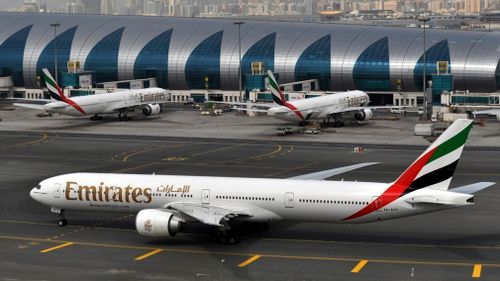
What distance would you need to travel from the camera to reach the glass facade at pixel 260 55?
569ft

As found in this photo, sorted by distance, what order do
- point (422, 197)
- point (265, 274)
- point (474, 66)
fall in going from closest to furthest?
point (265, 274) < point (422, 197) < point (474, 66)

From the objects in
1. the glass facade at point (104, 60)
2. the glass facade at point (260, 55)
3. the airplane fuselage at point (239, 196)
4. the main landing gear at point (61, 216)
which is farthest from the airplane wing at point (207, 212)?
the glass facade at point (104, 60)

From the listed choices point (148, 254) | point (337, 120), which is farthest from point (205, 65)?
point (148, 254)

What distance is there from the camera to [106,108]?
14525cm

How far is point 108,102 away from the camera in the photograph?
14550 centimetres

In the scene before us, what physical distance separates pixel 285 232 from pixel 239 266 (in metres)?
9.36

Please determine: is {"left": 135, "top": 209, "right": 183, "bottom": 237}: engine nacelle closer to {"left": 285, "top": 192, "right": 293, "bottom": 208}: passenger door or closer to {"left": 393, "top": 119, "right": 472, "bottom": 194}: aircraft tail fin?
{"left": 285, "top": 192, "right": 293, "bottom": 208}: passenger door

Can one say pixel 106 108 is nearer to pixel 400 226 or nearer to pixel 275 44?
pixel 275 44

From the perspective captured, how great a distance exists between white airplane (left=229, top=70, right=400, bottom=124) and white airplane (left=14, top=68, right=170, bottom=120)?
17245 millimetres

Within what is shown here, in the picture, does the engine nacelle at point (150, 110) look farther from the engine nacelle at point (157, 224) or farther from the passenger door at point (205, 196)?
the engine nacelle at point (157, 224)

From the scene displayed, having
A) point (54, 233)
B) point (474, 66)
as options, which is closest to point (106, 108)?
point (474, 66)

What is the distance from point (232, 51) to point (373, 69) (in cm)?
2580

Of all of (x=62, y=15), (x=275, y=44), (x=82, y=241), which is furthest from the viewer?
(x=62, y=15)

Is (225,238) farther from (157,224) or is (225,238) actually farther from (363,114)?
(363,114)
